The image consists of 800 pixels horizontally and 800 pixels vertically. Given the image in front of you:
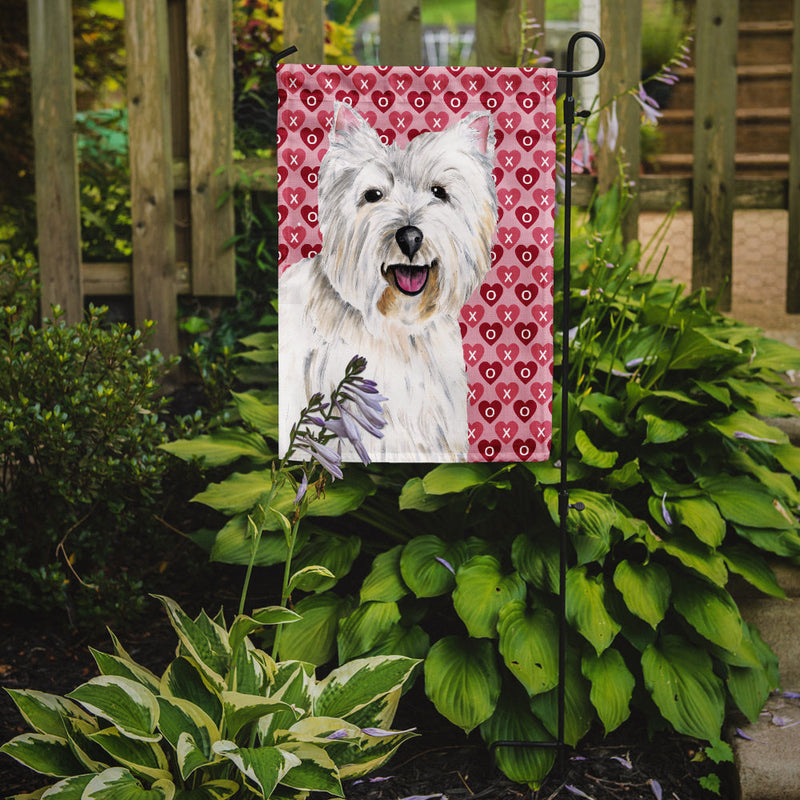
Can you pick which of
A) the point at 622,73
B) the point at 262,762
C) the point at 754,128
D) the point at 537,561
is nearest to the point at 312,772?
the point at 262,762

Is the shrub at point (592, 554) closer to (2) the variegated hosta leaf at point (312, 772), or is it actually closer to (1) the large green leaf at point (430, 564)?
(1) the large green leaf at point (430, 564)

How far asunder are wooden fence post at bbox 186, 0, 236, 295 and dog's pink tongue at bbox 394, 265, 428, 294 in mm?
1811

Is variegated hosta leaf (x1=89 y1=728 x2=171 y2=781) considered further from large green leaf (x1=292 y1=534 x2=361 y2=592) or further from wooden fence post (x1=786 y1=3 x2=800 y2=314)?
wooden fence post (x1=786 y1=3 x2=800 y2=314)

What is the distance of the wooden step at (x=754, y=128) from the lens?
6.46 metres

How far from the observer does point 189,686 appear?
A: 188cm

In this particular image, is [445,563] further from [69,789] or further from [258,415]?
[69,789]

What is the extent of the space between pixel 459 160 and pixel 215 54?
2.01m

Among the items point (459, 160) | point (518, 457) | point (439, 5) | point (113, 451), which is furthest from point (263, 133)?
point (439, 5)

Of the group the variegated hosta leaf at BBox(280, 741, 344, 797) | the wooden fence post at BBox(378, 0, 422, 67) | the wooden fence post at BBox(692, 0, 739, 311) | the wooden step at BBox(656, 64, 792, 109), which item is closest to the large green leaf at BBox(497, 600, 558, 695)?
the variegated hosta leaf at BBox(280, 741, 344, 797)

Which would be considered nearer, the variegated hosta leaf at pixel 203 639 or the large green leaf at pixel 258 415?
the variegated hosta leaf at pixel 203 639

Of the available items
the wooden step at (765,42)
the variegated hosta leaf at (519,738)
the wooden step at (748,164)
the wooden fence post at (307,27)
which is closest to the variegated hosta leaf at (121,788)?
the variegated hosta leaf at (519,738)

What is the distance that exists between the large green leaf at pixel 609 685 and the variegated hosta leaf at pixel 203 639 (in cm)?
87

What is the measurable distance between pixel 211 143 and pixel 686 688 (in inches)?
107

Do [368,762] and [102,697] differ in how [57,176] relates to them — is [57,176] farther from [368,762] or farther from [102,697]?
[368,762]
